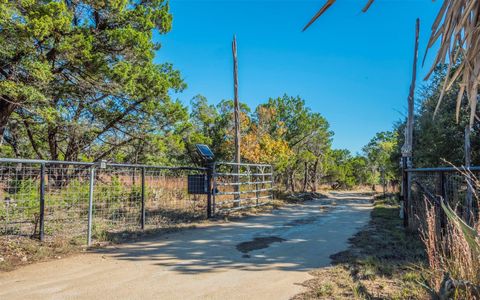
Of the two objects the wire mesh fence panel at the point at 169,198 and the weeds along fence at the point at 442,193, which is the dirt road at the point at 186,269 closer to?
the weeds along fence at the point at 442,193

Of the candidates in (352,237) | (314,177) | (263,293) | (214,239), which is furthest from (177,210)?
(314,177)

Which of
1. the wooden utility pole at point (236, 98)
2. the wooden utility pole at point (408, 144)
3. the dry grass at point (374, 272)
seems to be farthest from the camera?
the wooden utility pole at point (236, 98)

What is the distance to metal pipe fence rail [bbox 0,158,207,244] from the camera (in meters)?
5.37

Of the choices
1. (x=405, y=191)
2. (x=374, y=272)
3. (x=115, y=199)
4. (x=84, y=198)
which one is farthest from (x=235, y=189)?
(x=374, y=272)

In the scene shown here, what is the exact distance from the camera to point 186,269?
411 cm

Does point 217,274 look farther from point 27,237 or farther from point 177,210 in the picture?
point 177,210

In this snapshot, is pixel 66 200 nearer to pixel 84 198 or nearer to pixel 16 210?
pixel 84 198

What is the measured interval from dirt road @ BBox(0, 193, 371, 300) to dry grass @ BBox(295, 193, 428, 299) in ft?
0.71

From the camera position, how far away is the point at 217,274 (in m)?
3.90

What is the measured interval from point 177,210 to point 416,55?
28.0 feet

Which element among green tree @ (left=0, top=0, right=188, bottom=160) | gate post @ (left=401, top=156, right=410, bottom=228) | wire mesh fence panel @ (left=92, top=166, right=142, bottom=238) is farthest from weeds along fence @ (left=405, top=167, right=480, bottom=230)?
green tree @ (left=0, top=0, right=188, bottom=160)

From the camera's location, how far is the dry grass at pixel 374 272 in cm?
313

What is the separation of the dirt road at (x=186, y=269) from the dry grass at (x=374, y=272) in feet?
0.71

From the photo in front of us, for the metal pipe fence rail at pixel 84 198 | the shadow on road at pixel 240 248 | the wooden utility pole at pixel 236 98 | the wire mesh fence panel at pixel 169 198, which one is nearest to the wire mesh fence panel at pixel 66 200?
the metal pipe fence rail at pixel 84 198
